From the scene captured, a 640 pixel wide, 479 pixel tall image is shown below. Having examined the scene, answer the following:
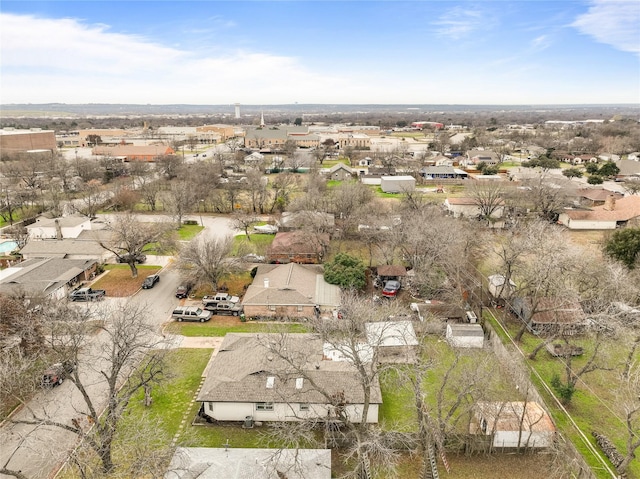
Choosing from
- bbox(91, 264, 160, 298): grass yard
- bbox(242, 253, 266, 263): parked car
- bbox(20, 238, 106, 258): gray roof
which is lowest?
bbox(91, 264, 160, 298): grass yard

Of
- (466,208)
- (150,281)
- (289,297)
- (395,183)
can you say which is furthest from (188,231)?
(395,183)

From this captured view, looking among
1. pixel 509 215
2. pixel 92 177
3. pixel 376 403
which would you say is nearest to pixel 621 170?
pixel 509 215

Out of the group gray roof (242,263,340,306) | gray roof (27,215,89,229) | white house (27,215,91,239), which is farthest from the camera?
gray roof (27,215,89,229)

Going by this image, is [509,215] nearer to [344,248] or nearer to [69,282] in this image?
[344,248]

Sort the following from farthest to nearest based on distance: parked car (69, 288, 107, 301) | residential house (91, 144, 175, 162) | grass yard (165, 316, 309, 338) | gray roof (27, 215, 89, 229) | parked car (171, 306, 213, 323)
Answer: residential house (91, 144, 175, 162)
gray roof (27, 215, 89, 229)
parked car (69, 288, 107, 301)
parked car (171, 306, 213, 323)
grass yard (165, 316, 309, 338)

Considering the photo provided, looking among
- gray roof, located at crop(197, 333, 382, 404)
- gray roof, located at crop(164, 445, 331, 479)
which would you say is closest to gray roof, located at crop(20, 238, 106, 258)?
gray roof, located at crop(197, 333, 382, 404)

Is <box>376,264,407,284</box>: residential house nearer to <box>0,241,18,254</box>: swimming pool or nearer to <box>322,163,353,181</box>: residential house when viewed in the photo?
<box>0,241,18,254</box>: swimming pool

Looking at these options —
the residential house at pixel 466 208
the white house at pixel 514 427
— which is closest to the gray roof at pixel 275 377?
the white house at pixel 514 427

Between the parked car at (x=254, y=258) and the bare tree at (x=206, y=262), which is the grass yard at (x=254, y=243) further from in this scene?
the bare tree at (x=206, y=262)
